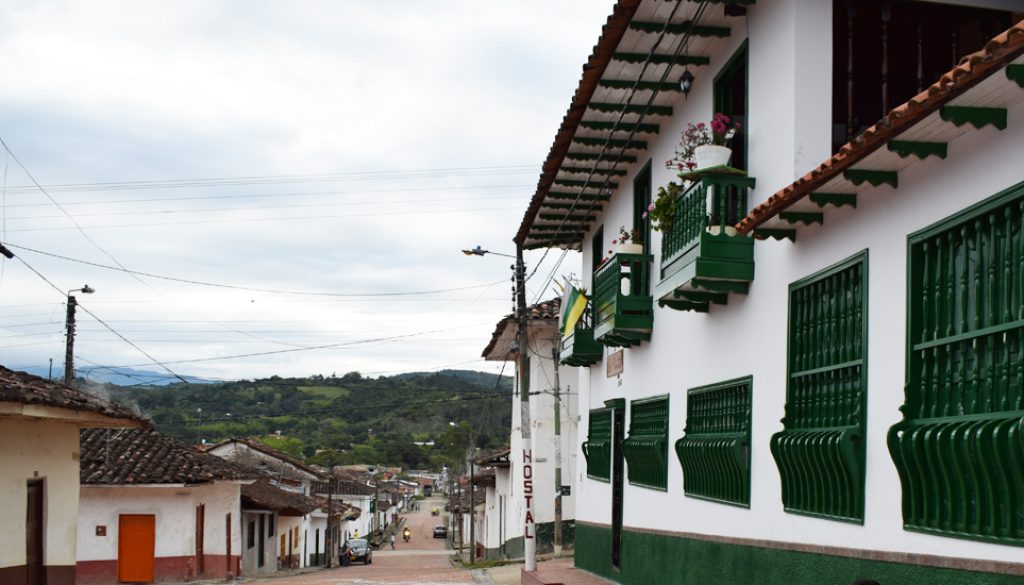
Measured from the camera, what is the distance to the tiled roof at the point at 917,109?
4.82 metres

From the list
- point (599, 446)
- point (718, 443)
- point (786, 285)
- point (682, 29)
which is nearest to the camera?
point (786, 285)

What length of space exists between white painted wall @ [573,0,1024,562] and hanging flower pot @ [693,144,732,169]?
0.91 feet

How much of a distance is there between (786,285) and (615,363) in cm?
691

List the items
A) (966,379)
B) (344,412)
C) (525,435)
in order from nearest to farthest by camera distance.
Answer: (966,379) < (525,435) < (344,412)

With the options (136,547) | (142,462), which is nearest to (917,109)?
(142,462)

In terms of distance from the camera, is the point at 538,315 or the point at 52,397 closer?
the point at 52,397

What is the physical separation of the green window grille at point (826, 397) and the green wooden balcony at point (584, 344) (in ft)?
26.3

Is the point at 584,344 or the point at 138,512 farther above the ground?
the point at 584,344

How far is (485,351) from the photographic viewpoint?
29250 millimetres

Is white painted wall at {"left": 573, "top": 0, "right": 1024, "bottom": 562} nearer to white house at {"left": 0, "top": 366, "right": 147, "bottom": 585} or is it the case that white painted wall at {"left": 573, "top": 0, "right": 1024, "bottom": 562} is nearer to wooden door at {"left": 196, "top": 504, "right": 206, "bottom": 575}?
white house at {"left": 0, "top": 366, "right": 147, "bottom": 585}

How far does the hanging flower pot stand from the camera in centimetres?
951

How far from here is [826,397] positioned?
793 centimetres

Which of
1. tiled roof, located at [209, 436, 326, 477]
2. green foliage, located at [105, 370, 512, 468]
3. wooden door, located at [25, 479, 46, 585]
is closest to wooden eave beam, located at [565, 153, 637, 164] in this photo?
wooden door, located at [25, 479, 46, 585]

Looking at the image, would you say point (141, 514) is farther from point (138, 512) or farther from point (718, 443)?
point (718, 443)
